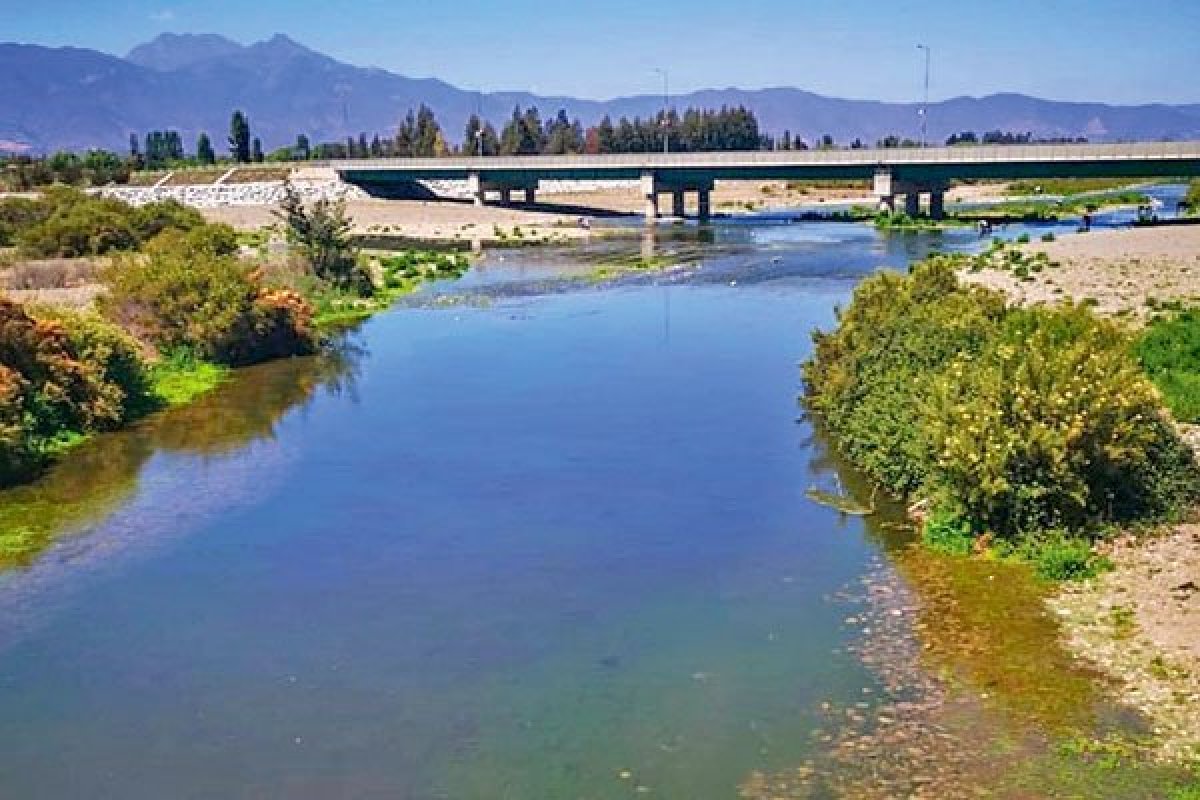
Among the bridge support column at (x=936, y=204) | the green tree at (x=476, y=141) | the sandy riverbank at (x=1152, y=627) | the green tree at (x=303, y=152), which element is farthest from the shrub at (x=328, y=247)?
the green tree at (x=476, y=141)

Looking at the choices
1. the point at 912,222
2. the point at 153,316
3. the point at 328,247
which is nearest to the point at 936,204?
the point at 912,222

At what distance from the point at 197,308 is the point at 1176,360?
30154 mm

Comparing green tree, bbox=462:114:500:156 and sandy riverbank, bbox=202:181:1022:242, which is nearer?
sandy riverbank, bbox=202:181:1022:242

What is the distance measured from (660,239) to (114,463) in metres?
68.0

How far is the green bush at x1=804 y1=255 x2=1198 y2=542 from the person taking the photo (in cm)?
2127

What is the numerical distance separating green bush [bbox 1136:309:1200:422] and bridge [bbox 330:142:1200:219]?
202 ft

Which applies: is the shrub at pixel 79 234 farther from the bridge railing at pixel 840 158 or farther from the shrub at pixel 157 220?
the bridge railing at pixel 840 158

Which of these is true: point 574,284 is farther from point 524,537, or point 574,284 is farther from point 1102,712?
point 1102,712

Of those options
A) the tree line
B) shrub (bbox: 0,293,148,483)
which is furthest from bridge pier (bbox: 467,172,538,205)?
shrub (bbox: 0,293,148,483)

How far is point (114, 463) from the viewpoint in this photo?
3011 centimetres

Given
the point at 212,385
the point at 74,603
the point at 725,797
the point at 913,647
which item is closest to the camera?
the point at 725,797

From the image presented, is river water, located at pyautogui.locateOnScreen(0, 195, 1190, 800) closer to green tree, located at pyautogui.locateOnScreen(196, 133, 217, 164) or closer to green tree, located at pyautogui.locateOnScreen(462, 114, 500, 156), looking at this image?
green tree, located at pyautogui.locateOnScreen(196, 133, 217, 164)

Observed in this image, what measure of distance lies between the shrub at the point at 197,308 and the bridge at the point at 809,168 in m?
67.8

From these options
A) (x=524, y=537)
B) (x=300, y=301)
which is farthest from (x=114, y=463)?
(x=300, y=301)
